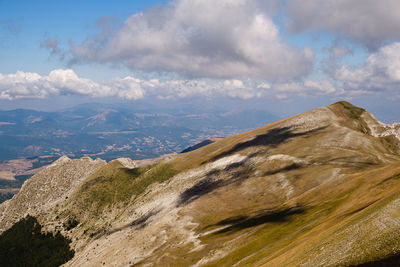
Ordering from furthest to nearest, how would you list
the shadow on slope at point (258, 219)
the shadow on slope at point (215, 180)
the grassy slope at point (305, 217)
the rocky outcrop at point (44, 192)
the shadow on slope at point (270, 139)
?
the rocky outcrop at point (44, 192) → the shadow on slope at point (270, 139) → the shadow on slope at point (215, 180) → the shadow on slope at point (258, 219) → the grassy slope at point (305, 217)

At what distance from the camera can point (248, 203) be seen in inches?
3819

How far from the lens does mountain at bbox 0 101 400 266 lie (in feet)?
138

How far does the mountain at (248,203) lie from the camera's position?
41.9 m

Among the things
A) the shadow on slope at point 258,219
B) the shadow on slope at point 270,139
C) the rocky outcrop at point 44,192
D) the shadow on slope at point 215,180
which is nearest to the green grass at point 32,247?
the rocky outcrop at point 44,192


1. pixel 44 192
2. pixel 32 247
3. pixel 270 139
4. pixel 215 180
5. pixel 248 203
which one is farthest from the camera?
pixel 44 192

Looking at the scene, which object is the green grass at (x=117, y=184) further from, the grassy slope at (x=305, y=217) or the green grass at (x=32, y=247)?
the grassy slope at (x=305, y=217)

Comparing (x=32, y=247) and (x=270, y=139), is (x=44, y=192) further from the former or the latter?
(x=270, y=139)

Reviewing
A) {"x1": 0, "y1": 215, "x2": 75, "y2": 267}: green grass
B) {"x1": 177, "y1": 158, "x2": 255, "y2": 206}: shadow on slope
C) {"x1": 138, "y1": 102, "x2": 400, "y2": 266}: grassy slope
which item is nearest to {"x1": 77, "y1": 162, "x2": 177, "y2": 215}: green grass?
{"x1": 0, "y1": 215, "x2": 75, "y2": 267}: green grass

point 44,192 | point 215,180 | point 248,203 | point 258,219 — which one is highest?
point 215,180

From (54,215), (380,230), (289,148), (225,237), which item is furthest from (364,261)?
(54,215)

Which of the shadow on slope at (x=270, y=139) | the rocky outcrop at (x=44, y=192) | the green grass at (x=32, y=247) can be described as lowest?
the green grass at (x=32, y=247)

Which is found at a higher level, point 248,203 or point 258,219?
point 258,219

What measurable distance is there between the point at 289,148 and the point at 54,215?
135 metres

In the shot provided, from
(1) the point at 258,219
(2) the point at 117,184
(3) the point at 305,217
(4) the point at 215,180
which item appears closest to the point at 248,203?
(1) the point at 258,219
